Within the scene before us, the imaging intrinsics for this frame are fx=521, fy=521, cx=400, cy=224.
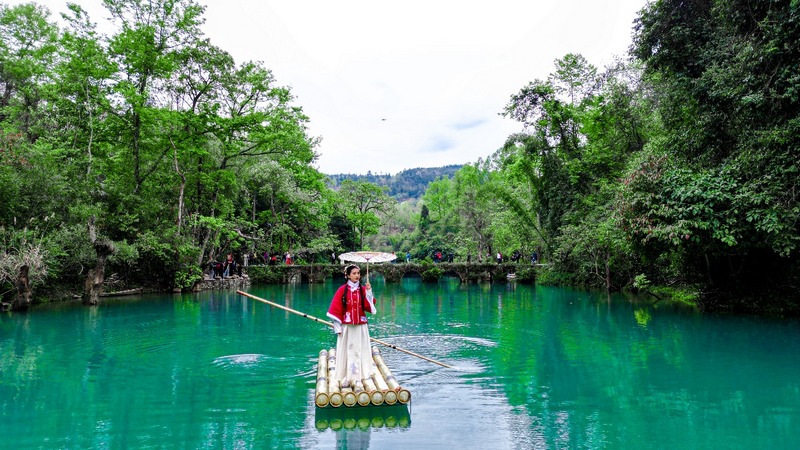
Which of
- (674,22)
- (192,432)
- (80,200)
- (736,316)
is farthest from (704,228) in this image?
(80,200)

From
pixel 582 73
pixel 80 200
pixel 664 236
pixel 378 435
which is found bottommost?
pixel 378 435

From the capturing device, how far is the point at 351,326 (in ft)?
25.8

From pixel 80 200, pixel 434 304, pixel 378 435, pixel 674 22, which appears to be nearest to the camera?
pixel 378 435

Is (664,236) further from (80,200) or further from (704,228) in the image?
(80,200)

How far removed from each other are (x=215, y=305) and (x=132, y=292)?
6.12 meters

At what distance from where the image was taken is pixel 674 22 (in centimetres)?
1627

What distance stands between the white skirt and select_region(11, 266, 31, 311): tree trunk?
15.1 metres

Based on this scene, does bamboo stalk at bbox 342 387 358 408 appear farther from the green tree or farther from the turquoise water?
the green tree

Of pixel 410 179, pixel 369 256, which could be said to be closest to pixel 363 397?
pixel 369 256


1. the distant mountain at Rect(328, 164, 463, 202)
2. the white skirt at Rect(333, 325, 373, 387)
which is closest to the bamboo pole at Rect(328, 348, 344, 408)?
the white skirt at Rect(333, 325, 373, 387)

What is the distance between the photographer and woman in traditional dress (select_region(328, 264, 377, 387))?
7.77 meters

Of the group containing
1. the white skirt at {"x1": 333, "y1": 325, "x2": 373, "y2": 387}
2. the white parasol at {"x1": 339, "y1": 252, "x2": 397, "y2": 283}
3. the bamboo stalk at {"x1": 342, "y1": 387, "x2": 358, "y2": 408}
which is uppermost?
the white parasol at {"x1": 339, "y1": 252, "x2": 397, "y2": 283}

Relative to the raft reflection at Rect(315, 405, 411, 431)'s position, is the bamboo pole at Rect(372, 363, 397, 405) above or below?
above

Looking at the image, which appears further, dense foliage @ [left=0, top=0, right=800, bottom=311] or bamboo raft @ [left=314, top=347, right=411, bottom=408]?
dense foliage @ [left=0, top=0, right=800, bottom=311]
